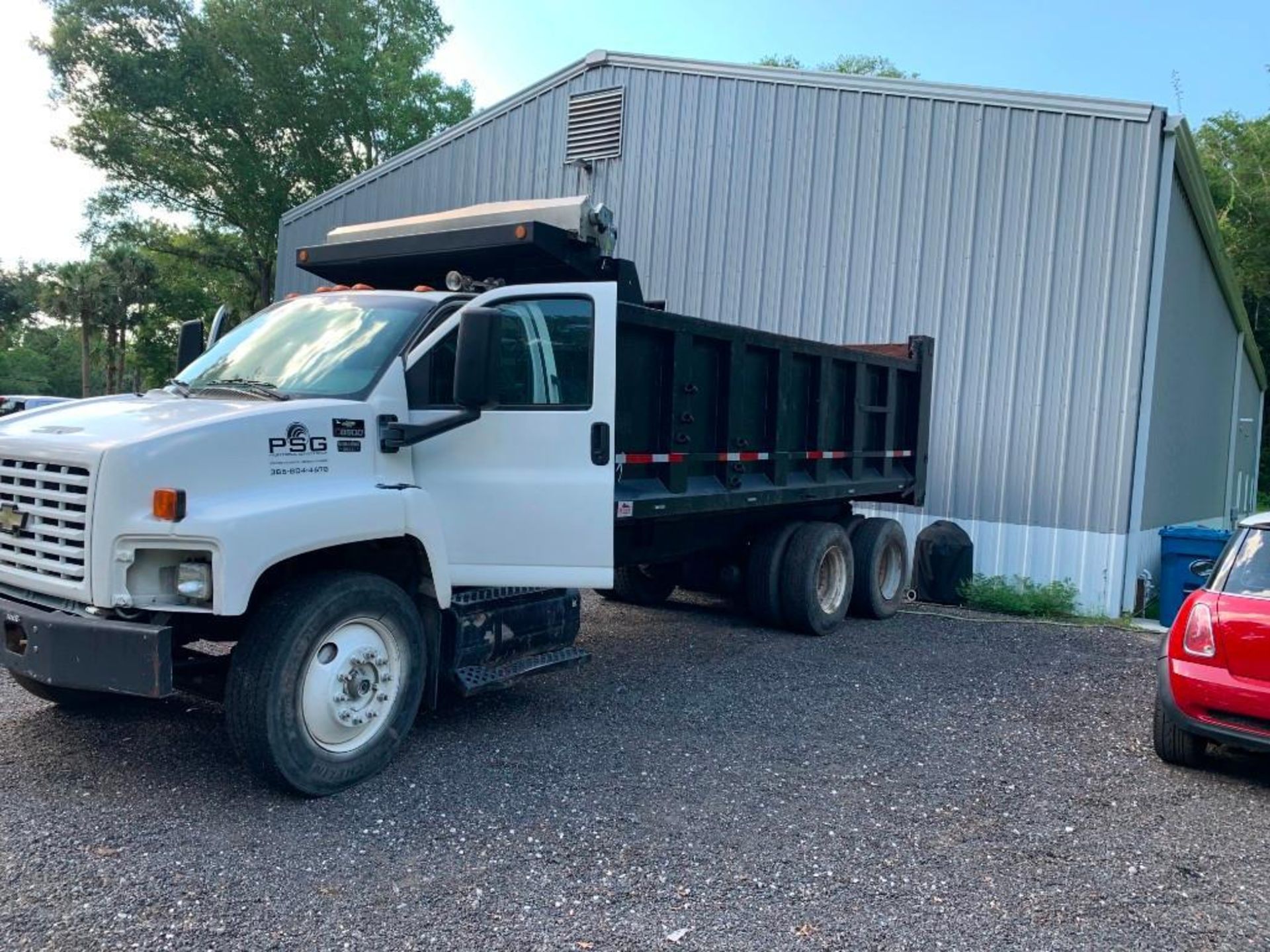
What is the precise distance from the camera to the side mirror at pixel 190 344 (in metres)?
6.64

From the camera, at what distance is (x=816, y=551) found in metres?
8.79

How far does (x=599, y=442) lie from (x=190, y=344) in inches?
117

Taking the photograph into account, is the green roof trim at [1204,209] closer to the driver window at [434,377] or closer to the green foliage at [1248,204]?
the driver window at [434,377]

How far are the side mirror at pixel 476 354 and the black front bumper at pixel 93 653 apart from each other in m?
1.72

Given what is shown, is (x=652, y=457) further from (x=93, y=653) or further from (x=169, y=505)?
(x=93, y=653)

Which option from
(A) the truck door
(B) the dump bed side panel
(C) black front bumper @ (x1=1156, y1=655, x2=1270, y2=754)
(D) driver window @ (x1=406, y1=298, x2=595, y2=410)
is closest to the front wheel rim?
(A) the truck door

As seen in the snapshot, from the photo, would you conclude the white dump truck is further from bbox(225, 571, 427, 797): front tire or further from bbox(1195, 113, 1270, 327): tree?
bbox(1195, 113, 1270, 327): tree

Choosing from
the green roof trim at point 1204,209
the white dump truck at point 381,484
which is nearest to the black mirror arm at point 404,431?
the white dump truck at point 381,484

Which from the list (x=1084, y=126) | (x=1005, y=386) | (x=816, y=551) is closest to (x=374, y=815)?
(x=816, y=551)

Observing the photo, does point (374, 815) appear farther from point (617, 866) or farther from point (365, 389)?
point (365, 389)

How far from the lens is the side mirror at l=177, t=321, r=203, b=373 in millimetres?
6637

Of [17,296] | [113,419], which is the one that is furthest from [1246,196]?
[17,296]

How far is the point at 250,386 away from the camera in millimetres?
5195

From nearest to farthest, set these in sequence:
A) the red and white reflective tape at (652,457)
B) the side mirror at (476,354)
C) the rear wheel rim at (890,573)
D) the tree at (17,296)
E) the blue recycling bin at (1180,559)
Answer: the side mirror at (476,354) < the red and white reflective tape at (652,457) < the rear wheel rim at (890,573) < the blue recycling bin at (1180,559) < the tree at (17,296)
